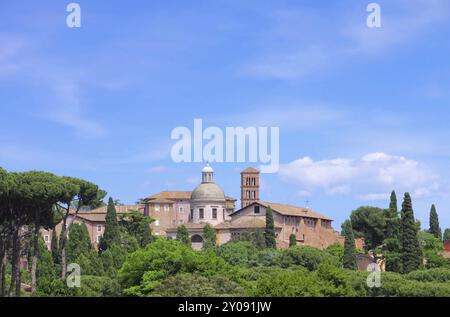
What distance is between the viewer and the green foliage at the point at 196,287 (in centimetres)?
4300

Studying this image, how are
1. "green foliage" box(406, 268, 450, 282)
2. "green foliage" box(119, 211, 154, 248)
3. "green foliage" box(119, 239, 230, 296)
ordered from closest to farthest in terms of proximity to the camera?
"green foliage" box(119, 239, 230, 296) < "green foliage" box(406, 268, 450, 282) < "green foliage" box(119, 211, 154, 248)

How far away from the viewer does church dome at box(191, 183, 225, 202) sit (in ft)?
420

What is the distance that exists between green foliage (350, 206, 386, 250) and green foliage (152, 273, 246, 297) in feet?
197

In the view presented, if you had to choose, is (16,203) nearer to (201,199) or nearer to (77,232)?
(77,232)

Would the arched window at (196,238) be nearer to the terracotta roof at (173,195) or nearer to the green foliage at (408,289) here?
the terracotta roof at (173,195)

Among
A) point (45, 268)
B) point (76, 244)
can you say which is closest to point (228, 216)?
point (76, 244)

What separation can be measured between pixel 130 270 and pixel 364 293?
14.6 meters

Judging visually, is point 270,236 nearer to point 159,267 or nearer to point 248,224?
point 248,224

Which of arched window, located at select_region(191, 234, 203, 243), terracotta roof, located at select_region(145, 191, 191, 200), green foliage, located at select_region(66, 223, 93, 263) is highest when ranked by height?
terracotta roof, located at select_region(145, 191, 191, 200)

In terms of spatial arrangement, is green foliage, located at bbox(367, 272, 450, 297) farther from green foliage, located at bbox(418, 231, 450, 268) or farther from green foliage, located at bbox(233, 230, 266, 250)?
green foliage, located at bbox(233, 230, 266, 250)

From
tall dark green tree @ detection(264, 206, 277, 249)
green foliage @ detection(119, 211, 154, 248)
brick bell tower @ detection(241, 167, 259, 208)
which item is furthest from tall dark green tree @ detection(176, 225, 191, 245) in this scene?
brick bell tower @ detection(241, 167, 259, 208)

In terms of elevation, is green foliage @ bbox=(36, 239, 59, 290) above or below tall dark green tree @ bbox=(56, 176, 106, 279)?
below

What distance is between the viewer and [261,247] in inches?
4018

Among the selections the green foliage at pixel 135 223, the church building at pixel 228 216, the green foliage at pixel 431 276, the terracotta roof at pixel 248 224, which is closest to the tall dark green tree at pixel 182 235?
the green foliage at pixel 135 223
